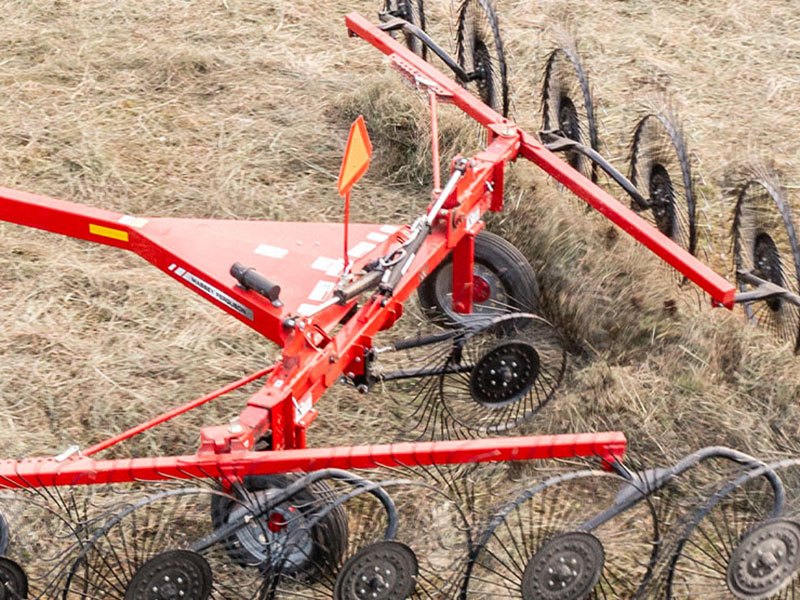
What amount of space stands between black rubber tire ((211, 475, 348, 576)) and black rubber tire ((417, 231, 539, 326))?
1.70 metres

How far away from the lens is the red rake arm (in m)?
5.66

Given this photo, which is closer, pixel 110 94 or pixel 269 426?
pixel 269 426

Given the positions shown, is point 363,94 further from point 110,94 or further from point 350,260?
point 350,260

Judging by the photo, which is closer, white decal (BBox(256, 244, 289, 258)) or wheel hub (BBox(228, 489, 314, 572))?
wheel hub (BBox(228, 489, 314, 572))

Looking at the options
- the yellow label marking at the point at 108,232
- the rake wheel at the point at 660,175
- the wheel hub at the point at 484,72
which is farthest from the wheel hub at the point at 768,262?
the yellow label marking at the point at 108,232

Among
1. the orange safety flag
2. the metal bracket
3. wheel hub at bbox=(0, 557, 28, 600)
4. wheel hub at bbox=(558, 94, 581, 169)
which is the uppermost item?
the orange safety flag

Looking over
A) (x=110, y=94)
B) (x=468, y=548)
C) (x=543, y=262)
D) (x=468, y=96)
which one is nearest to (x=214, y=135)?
(x=110, y=94)

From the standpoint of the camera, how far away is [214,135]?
8.01 m

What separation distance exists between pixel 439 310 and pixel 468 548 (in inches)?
78.7

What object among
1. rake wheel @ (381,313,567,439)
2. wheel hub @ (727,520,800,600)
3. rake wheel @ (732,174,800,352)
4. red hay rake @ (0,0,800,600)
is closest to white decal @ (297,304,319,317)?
red hay rake @ (0,0,800,600)

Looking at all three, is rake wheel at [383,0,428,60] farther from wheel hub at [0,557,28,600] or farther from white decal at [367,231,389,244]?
wheel hub at [0,557,28,600]

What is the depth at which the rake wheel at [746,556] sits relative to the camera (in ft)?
14.8

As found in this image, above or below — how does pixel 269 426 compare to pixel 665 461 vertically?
above

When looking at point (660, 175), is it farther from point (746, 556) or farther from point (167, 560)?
point (167, 560)
